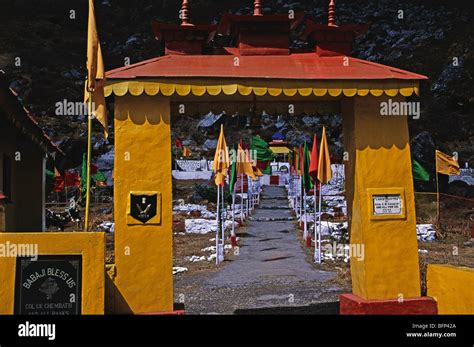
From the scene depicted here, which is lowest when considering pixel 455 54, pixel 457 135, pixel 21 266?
pixel 21 266

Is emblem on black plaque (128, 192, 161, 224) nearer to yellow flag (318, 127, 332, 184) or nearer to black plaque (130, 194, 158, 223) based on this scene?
black plaque (130, 194, 158, 223)

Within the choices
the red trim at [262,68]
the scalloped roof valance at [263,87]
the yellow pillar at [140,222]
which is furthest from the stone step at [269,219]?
the yellow pillar at [140,222]

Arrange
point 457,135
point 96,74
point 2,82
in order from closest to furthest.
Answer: point 96,74 < point 2,82 < point 457,135

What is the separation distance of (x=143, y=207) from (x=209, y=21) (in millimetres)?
96408

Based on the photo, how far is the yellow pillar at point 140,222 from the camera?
318 inches

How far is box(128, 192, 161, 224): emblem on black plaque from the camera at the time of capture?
26.7 ft

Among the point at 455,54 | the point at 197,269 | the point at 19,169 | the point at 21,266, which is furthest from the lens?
the point at 455,54

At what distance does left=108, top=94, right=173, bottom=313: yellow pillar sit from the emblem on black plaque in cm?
2

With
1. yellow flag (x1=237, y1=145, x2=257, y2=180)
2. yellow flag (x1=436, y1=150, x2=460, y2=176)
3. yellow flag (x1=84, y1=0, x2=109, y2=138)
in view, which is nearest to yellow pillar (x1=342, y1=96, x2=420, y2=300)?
yellow flag (x1=84, y1=0, x2=109, y2=138)

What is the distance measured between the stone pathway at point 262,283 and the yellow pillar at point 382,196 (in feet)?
7.43

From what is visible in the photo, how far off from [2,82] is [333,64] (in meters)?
5.97
